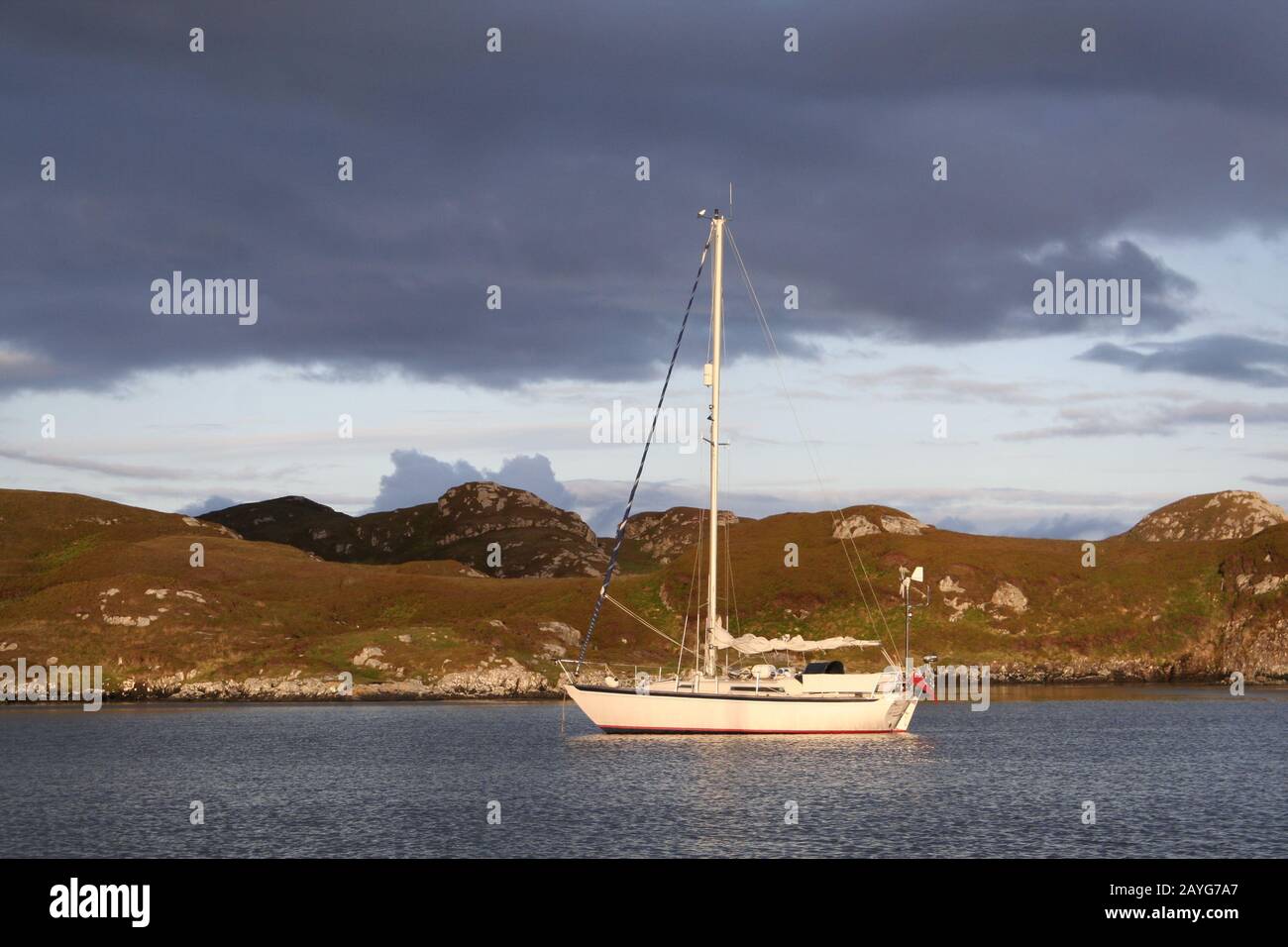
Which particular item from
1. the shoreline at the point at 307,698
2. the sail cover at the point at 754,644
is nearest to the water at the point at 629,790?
the sail cover at the point at 754,644

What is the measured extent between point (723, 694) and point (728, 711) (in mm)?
1338

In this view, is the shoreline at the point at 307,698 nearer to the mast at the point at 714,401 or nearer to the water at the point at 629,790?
the water at the point at 629,790

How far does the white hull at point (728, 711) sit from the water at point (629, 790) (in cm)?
137

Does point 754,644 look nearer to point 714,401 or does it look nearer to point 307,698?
point 714,401

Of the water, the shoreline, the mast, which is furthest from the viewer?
the shoreline

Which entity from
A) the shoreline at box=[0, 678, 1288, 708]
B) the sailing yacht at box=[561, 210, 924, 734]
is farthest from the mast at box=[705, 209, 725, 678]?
the shoreline at box=[0, 678, 1288, 708]

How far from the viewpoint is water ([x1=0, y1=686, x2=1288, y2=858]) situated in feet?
158

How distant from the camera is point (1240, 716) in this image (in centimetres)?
12381

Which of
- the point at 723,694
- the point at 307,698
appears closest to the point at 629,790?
the point at 723,694

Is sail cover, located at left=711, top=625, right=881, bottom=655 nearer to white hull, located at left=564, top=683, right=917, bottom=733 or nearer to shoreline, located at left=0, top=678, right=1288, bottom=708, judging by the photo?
white hull, located at left=564, top=683, right=917, bottom=733

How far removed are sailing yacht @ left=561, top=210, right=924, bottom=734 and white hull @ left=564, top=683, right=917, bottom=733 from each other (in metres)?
0.07

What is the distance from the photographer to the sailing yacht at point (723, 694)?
283 feet
